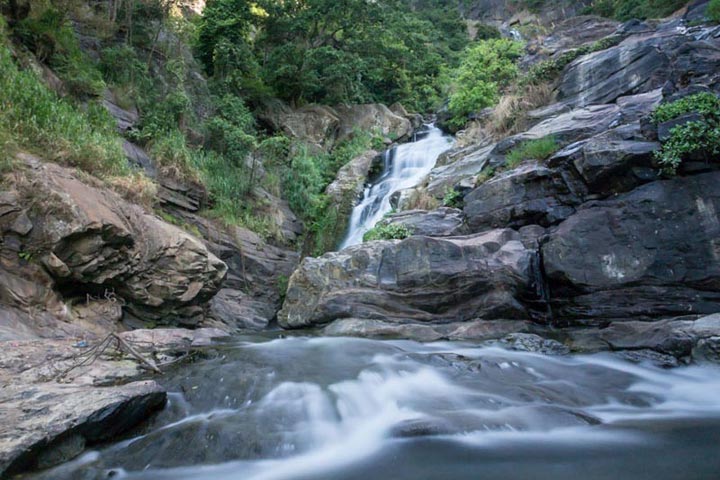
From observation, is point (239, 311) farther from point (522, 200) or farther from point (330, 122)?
point (330, 122)

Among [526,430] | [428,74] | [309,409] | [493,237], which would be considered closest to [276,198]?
[493,237]

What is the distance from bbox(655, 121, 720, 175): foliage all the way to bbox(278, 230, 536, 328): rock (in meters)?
2.65

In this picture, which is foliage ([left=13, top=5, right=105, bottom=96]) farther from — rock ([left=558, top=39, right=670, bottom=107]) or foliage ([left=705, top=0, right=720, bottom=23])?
foliage ([left=705, top=0, right=720, bottom=23])

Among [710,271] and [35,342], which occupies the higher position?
[710,271]

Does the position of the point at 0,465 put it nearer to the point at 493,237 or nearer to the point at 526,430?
the point at 526,430

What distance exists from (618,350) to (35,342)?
8.04m

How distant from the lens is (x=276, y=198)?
1506 cm

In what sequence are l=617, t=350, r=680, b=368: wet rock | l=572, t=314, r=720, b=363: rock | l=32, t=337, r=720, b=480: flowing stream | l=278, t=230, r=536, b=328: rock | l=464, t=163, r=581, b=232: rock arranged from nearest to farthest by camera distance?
l=32, t=337, r=720, b=480: flowing stream
l=572, t=314, r=720, b=363: rock
l=617, t=350, r=680, b=368: wet rock
l=278, t=230, r=536, b=328: rock
l=464, t=163, r=581, b=232: rock

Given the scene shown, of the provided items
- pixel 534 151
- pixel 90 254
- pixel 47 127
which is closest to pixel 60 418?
pixel 90 254

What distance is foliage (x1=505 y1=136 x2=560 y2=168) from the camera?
9.70m

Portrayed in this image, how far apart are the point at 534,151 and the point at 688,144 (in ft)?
10.5

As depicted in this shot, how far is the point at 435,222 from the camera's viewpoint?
10039mm

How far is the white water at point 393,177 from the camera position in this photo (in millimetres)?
13945

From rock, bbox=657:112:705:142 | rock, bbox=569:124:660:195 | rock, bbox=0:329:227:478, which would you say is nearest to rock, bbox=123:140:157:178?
rock, bbox=0:329:227:478
